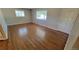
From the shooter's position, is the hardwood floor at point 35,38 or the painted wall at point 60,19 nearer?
the painted wall at point 60,19

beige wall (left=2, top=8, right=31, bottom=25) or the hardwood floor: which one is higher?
beige wall (left=2, top=8, right=31, bottom=25)

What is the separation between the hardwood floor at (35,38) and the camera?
3.35 ft

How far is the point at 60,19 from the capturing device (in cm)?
98

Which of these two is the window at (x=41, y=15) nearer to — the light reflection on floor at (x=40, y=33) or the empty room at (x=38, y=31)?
the empty room at (x=38, y=31)

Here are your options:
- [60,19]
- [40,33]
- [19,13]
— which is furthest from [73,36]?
[19,13]

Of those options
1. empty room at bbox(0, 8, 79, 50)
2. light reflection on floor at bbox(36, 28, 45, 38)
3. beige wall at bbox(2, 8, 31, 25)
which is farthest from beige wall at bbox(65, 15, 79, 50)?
beige wall at bbox(2, 8, 31, 25)

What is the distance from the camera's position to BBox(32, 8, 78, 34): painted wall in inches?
36.2

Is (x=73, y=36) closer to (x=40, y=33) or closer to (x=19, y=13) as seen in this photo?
(x=40, y=33)

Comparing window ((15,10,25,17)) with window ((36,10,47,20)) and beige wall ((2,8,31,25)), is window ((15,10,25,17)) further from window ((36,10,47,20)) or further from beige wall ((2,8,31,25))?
window ((36,10,47,20))

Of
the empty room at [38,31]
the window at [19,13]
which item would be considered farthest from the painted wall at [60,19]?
the window at [19,13]
